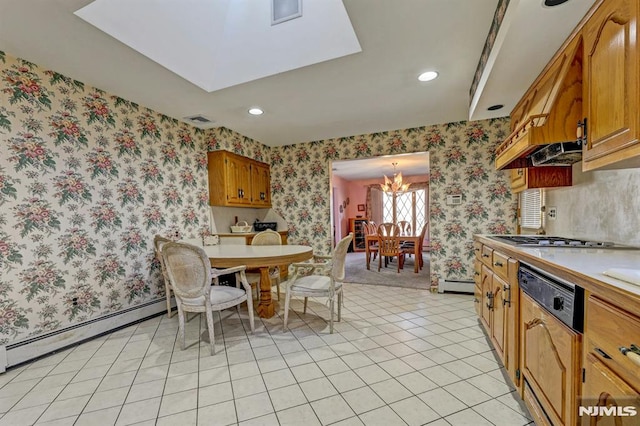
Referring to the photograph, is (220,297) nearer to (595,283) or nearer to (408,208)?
(595,283)

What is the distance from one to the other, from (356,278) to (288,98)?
123 inches

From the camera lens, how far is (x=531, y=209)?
297 centimetres

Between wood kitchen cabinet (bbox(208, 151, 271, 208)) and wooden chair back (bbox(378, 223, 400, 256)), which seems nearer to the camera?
wood kitchen cabinet (bbox(208, 151, 271, 208))

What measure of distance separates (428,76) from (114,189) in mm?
3152

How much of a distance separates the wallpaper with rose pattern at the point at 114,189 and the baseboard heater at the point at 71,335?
61 mm

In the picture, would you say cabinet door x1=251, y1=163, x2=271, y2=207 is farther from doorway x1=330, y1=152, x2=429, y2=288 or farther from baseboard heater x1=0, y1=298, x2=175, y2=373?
doorway x1=330, y1=152, x2=429, y2=288

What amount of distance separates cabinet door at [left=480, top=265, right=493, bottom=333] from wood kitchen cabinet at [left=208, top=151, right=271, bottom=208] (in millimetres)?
3109

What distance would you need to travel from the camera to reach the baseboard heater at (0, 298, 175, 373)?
78.2 inches

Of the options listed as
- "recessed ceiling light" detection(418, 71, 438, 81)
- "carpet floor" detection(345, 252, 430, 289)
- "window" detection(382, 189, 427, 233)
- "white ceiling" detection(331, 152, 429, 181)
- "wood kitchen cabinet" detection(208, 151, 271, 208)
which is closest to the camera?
"recessed ceiling light" detection(418, 71, 438, 81)

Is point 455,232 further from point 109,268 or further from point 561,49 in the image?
point 109,268

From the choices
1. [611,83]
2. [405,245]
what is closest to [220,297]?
[611,83]

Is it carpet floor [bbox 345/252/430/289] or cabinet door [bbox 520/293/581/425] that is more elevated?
cabinet door [bbox 520/293/581/425]

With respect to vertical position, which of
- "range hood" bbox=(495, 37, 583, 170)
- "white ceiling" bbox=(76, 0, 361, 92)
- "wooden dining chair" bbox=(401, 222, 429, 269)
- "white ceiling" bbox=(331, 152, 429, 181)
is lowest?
"wooden dining chair" bbox=(401, 222, 429, 269)

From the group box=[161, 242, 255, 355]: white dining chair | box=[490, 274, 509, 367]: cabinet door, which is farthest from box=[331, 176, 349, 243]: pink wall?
box=[490, 274, 509, 367]: cabinet door
